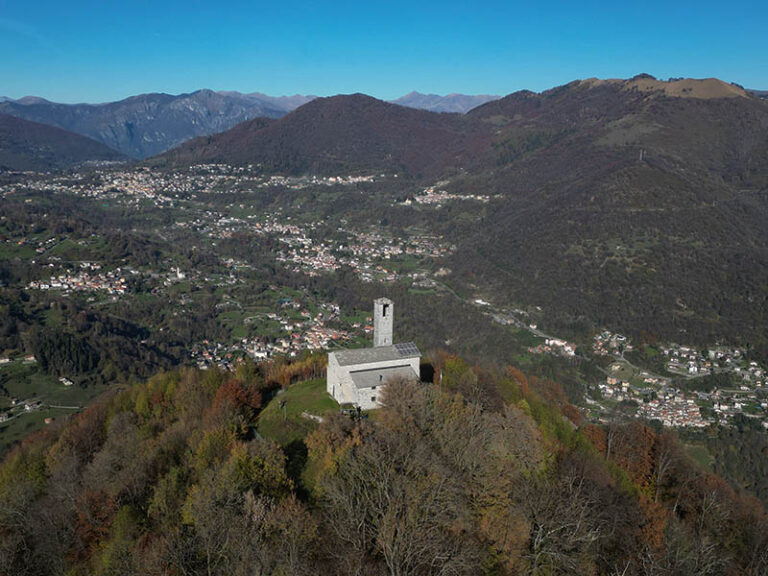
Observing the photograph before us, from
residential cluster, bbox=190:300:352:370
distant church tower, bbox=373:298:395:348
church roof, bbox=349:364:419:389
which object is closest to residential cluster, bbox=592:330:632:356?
residential cluster, bbox=190:300:352:370

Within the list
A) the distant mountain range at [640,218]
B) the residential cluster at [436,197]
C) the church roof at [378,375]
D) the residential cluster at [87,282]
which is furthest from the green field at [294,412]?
the residential cluster at [436,197]

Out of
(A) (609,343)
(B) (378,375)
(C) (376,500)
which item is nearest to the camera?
(C) (376,500)

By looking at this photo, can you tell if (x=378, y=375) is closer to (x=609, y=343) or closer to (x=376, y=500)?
(x=376, y=500)

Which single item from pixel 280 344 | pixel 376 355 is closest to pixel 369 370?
pixel 376 355

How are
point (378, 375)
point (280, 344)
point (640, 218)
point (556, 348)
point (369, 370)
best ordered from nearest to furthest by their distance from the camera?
point (378, 375), point (369, 370), point (556, 348), point (280, 344), point (640, 218)

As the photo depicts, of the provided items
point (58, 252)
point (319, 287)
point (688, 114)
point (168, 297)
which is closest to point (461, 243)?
point (319, 287)

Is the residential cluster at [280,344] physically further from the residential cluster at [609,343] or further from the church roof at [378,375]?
the residential cluster at [609,343]

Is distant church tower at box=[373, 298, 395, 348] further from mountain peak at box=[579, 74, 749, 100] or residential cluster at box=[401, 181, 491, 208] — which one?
mountain peak at box=[579, 74, 749, 100]
